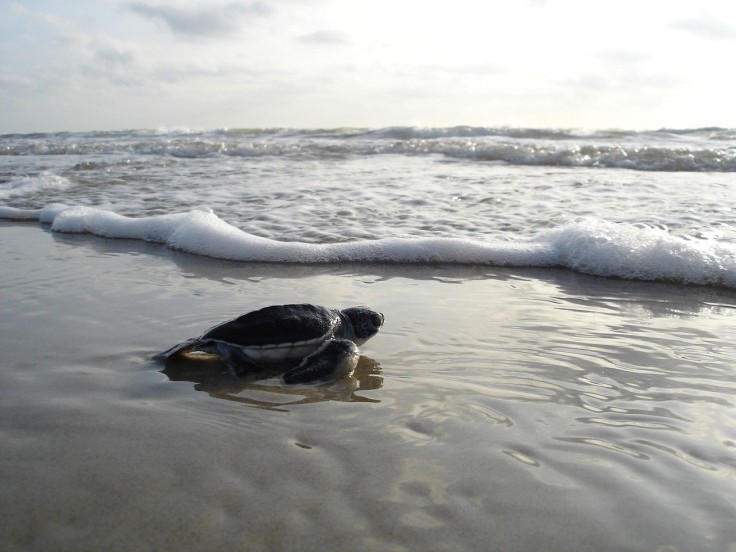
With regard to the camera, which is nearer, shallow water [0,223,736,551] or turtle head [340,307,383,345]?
shallow water [0,223,736,551]

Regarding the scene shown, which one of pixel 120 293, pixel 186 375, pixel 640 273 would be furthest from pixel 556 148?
pixel 186 375

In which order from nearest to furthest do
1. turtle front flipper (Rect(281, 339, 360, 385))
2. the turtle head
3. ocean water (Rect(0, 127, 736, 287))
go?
turtle front flipper (Rect(281, 339, 360, 385)), the turtle head, ocean water (Rect(0, 127, 736, 287))

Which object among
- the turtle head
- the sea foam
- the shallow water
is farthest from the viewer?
the sea foam

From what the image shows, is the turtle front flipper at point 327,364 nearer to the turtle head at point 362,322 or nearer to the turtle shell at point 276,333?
the turtle shell at point 276,333

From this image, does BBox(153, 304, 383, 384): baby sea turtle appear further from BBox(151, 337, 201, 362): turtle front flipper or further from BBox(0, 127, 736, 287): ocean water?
BBox(0, 127, 736, 287): ocean water

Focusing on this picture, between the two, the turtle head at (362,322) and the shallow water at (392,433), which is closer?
the shallow water at (392,433)

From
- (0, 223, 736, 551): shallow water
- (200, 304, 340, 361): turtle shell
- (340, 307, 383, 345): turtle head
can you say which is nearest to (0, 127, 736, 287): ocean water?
(0, 223, 736, 551): shallow water

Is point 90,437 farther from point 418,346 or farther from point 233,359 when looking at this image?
point 418,346

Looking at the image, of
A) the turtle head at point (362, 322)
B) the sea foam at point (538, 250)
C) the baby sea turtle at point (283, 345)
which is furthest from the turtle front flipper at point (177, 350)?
the sea foam at point (538, 250)
